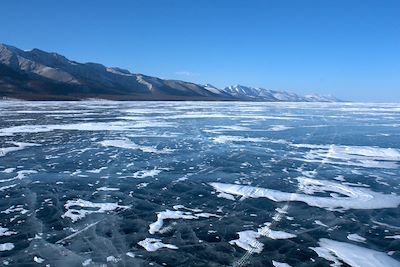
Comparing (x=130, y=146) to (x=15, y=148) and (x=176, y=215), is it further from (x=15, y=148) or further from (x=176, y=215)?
(x=176, y=215)

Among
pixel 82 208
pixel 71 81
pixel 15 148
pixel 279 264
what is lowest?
pixel 15 148

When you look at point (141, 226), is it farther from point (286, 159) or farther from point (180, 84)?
point (180, 84)

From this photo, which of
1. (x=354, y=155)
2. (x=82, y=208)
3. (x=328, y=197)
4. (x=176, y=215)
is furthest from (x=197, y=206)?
(x=354, y=155)

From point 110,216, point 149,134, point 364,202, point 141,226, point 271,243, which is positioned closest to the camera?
point 271,243

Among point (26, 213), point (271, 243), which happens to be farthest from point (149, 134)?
point (271, 243)

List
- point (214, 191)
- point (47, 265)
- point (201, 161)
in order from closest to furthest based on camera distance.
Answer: point (47, 265)
point (214, 191)
point (201, 161)

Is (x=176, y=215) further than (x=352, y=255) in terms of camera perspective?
Yes
